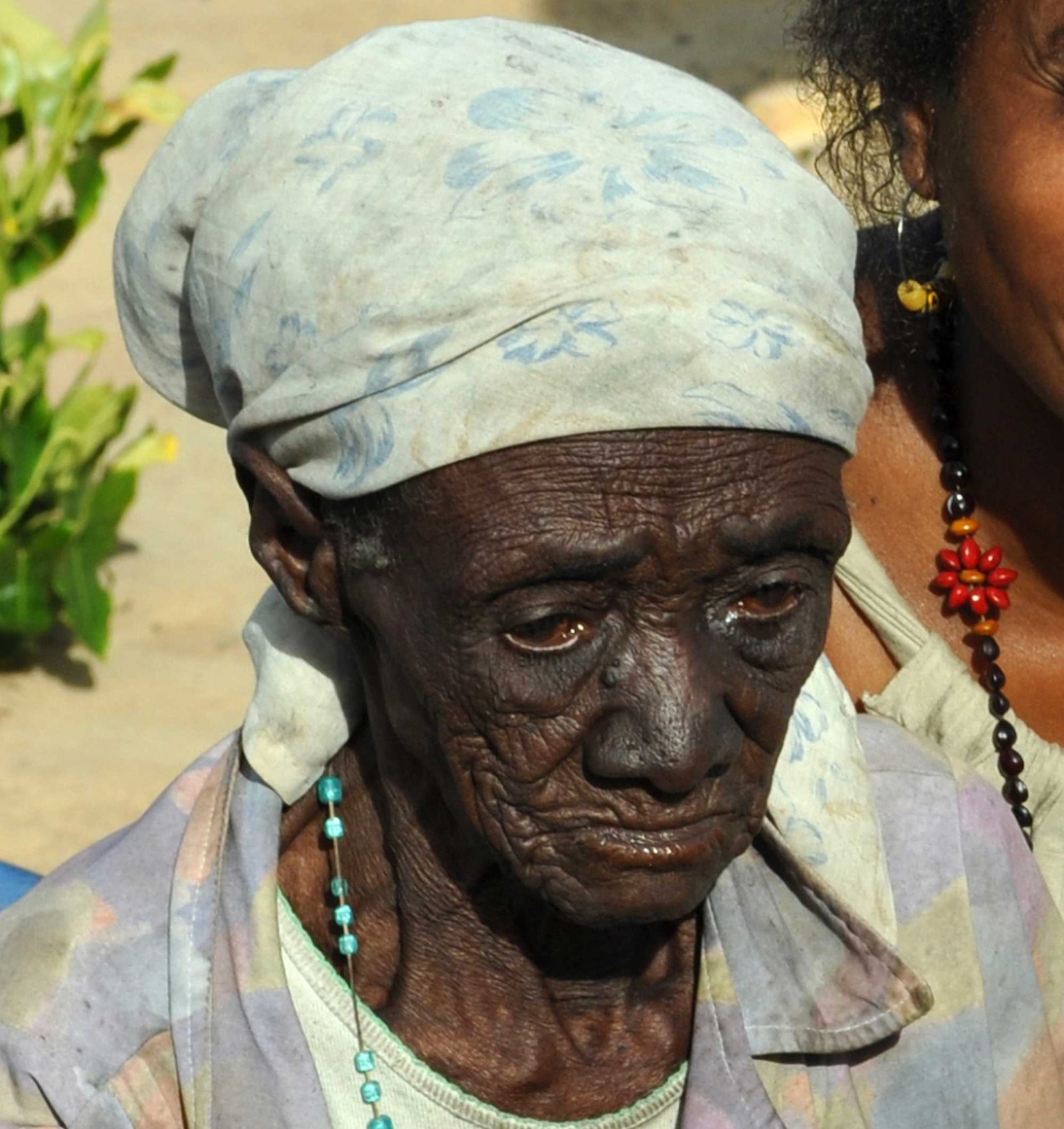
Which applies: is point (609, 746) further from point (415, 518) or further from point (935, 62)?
point (935, 62)

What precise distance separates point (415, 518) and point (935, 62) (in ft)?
3.97

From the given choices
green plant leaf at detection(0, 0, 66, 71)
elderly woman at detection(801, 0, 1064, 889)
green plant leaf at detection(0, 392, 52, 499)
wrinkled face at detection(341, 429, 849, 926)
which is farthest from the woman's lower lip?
green plant leaf at detection(0, 0, 66, 71)

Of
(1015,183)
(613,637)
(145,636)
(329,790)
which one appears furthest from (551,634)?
(145,636)

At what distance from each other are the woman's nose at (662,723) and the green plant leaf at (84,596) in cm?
380

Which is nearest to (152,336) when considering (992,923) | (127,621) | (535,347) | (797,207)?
(535,347)

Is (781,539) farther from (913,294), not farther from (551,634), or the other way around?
(913,294)

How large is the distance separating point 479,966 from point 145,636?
400cm

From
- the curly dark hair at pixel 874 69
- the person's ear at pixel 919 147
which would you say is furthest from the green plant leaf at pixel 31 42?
the person's ear at pixel 919 147

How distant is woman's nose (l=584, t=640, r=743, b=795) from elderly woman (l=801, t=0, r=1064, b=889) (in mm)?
929

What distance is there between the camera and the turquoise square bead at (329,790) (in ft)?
7.04

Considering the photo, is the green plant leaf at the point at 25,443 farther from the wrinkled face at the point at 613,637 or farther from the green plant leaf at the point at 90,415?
the wrinkled face at the point at 613,637

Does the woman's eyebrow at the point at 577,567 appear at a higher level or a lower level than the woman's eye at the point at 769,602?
higher

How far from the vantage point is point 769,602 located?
6.10ft

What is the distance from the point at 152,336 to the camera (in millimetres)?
2102
